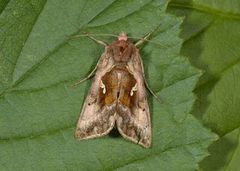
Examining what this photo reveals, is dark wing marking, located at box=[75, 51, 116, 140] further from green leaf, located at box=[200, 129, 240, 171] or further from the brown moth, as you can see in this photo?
green leaf, located at box=[200, 129, 240, 171]

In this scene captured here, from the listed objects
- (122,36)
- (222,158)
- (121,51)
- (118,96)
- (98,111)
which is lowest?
(222,158)

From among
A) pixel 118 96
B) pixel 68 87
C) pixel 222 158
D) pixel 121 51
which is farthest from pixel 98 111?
pixel 222 158

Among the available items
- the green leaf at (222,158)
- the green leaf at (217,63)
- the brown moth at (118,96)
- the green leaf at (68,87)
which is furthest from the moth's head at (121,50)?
the green leaf at (222,158)

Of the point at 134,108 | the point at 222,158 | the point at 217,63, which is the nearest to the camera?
the point at 134,108

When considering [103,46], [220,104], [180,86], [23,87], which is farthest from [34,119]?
[220,104]

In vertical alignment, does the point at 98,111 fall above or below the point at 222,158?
above

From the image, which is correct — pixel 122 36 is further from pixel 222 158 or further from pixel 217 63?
pixel 222 158

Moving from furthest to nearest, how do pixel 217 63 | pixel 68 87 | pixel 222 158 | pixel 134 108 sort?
pixel 222 158
pixel 217 63
pixel 134 108
pixel 68 87
